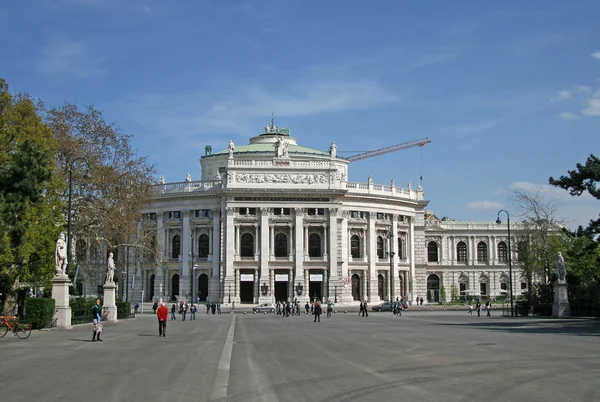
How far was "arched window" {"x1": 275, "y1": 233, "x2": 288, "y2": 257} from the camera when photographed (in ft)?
291

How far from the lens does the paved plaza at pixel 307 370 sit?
13.2 meters

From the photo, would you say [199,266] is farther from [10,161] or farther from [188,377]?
[188,377]

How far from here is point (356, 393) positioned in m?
13.3

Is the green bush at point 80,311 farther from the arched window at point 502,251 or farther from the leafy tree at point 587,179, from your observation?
the arched window at point 502,251

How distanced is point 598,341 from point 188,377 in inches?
663

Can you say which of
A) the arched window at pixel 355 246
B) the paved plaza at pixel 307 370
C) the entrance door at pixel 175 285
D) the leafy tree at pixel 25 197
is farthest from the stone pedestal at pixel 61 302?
the arched window at pixel 355 246

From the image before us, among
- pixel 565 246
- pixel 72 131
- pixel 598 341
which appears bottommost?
pixel 598 341

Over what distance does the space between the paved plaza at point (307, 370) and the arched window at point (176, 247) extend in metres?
63.8

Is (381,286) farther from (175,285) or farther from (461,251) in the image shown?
(175,285)

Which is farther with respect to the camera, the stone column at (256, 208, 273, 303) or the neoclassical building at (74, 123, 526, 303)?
the neoclassical building at (74, 123, 526, 303)

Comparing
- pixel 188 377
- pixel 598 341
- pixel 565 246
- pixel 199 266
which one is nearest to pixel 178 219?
pixel 199 266

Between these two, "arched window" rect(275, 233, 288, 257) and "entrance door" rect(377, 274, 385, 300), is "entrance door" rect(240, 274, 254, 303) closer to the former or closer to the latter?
"arched window" rect(275, 233, 288, 257)

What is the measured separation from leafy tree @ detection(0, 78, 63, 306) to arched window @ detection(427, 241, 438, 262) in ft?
240

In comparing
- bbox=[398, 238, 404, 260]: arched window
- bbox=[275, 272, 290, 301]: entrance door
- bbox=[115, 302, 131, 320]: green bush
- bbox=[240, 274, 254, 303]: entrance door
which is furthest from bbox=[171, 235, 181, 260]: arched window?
bbox=[115, 302, 131, 320]: green bush
